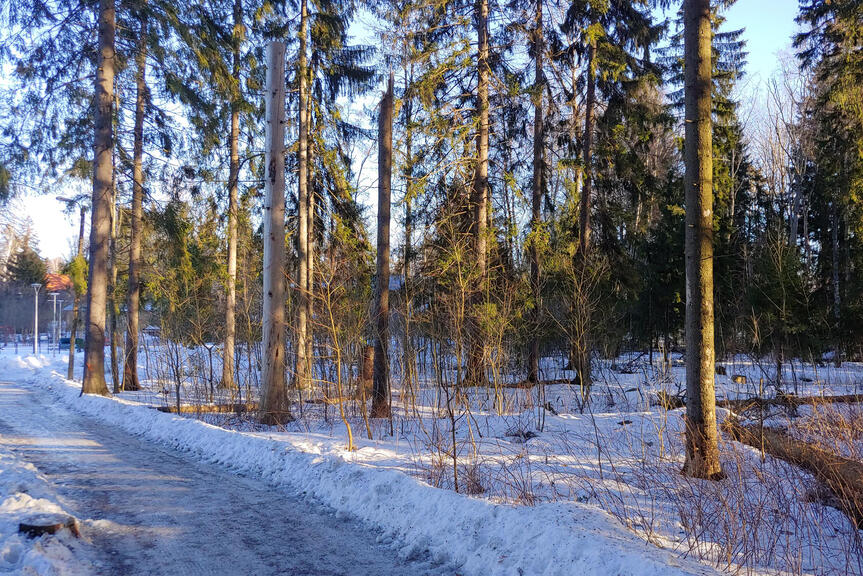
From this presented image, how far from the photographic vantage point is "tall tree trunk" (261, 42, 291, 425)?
1198 centimetres

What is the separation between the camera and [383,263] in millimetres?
12031

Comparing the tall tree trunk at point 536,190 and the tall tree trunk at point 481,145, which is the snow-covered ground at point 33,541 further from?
the tall tree trunk at point 536,190

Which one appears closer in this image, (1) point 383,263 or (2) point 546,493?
(2) point 546,493

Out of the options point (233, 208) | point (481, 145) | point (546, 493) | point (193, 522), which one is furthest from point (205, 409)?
point (481, 145)

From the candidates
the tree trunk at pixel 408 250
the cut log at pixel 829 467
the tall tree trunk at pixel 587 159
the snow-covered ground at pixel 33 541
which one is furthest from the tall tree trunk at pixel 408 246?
the snow-covered ground at pixel 33 541

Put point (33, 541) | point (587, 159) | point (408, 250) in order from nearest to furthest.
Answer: point (33, 541) < point (587, 159) < point (408, 250)

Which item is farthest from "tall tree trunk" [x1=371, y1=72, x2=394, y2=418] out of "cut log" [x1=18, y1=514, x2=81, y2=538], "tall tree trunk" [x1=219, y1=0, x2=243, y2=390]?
"tall tree trunk" [x1=219, y1=0, x2=243, y2=390]

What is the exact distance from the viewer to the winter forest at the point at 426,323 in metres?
5.36

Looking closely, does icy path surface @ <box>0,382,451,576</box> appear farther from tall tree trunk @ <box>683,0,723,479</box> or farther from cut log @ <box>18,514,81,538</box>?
tall tree trunk @ <box>683,0,723,479</box>

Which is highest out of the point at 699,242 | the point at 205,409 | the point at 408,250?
the point at 408,250

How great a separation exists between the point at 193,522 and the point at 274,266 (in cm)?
687

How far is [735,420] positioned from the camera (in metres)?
9.45

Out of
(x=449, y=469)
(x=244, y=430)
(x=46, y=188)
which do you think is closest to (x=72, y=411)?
(x=244, y=430)

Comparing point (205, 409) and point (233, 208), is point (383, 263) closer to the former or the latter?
point (205, 409)
